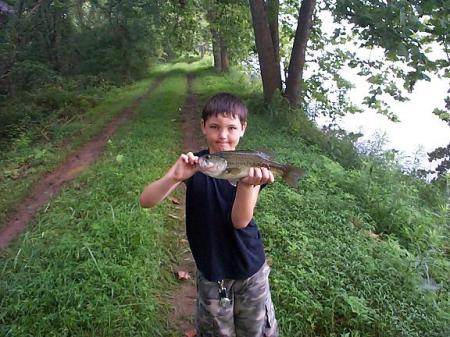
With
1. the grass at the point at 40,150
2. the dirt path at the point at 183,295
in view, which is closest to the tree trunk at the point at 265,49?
the grass at the point at 40,150

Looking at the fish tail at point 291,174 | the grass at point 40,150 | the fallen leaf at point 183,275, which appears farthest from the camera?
the grass at point 40,150

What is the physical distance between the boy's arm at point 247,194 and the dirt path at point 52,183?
14.5ft

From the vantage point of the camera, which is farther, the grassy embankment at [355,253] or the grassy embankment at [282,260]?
the grassy embankment at [355,253]

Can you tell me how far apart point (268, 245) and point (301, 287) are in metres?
0.86

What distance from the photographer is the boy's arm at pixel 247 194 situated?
81.1 inches

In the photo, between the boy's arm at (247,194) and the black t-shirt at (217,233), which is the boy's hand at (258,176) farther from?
the black t-shirt at (217,233)

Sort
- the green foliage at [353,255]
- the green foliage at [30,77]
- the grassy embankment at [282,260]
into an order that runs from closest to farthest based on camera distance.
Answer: the grassy embankment at [282,260] < the green foliage at [353,255] < the green foliage at [30,77]

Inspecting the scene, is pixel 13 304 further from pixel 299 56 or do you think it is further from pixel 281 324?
pixel 299 56

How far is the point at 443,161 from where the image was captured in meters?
12.0

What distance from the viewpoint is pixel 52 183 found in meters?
7.71

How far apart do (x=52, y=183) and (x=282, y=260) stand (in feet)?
16.1

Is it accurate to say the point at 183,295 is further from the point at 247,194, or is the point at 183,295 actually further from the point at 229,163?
the point at 229,163

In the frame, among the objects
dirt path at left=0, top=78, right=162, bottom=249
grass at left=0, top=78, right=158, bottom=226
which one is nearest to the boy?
dirt path at left=0, top=78, right=162, bottom=249

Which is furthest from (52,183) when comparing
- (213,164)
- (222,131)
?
(213,164)
